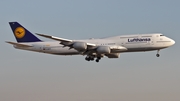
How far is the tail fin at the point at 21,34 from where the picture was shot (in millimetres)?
91125

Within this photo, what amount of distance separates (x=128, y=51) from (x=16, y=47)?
74.0 feet

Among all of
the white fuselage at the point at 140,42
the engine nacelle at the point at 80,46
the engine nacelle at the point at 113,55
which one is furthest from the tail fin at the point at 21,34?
the engine nacelle at the point at 113,55

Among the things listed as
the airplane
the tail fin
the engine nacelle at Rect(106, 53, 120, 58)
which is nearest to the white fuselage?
the airplane

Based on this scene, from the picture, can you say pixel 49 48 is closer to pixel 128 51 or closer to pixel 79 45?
pixel 79 45

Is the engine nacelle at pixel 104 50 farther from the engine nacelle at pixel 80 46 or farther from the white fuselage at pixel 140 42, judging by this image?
the engine nacelle at pixel 80 46

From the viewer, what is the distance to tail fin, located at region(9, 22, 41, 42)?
9112 cm

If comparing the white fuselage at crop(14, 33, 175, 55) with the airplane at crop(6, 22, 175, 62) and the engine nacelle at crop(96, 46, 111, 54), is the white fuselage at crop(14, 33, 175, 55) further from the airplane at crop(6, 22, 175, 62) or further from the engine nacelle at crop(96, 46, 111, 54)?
the engine nacelle at crop(96, 46, 111, 54)

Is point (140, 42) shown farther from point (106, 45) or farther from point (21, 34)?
point (21, 34)

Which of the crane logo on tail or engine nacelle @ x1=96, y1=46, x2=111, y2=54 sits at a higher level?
the crane logo on tail

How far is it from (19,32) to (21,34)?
2.89 ft

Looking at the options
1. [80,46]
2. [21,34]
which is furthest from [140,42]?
[21,34]

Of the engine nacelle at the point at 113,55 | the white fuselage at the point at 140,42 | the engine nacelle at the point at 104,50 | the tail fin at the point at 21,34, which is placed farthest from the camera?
the tail fin at the point at 21,34

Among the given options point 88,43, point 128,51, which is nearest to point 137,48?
point 128,51

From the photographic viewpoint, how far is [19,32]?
3661 inches
